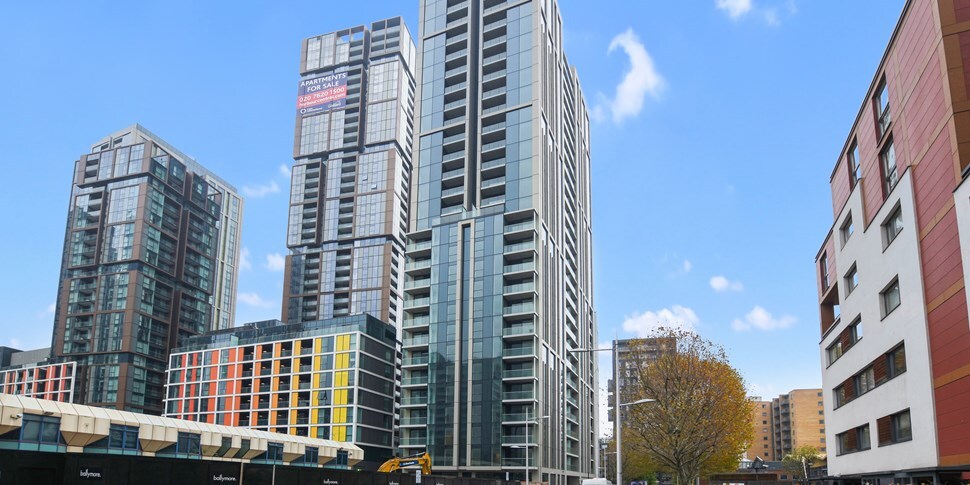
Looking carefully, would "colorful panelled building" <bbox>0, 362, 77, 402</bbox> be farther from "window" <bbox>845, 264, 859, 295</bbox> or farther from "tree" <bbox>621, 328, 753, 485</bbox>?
"window" <bbox>845, 264, 859, 295</bbox>

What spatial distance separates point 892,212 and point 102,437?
48289mm

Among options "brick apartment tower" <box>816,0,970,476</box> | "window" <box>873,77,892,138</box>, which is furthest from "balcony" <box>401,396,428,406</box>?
"window" <box>873,77,892,138</box>

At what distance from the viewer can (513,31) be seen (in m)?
108

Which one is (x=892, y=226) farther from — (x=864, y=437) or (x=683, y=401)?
(x=683, y=401)

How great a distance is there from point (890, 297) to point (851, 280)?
9281 mm

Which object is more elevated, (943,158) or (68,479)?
(943,158)

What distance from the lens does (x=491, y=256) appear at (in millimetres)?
98125

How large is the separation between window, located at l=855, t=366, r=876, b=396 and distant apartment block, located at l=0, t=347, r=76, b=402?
141 meters

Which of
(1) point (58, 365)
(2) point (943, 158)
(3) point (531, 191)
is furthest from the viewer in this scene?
(1) point (58, 365)

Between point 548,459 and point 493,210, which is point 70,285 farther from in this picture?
point 548,459

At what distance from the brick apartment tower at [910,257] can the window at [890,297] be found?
7cm

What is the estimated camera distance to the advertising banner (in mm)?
175125

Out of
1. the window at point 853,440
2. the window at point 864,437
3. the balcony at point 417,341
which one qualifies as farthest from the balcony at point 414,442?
the window at point 864,437

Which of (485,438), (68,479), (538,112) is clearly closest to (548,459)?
(485,438)
